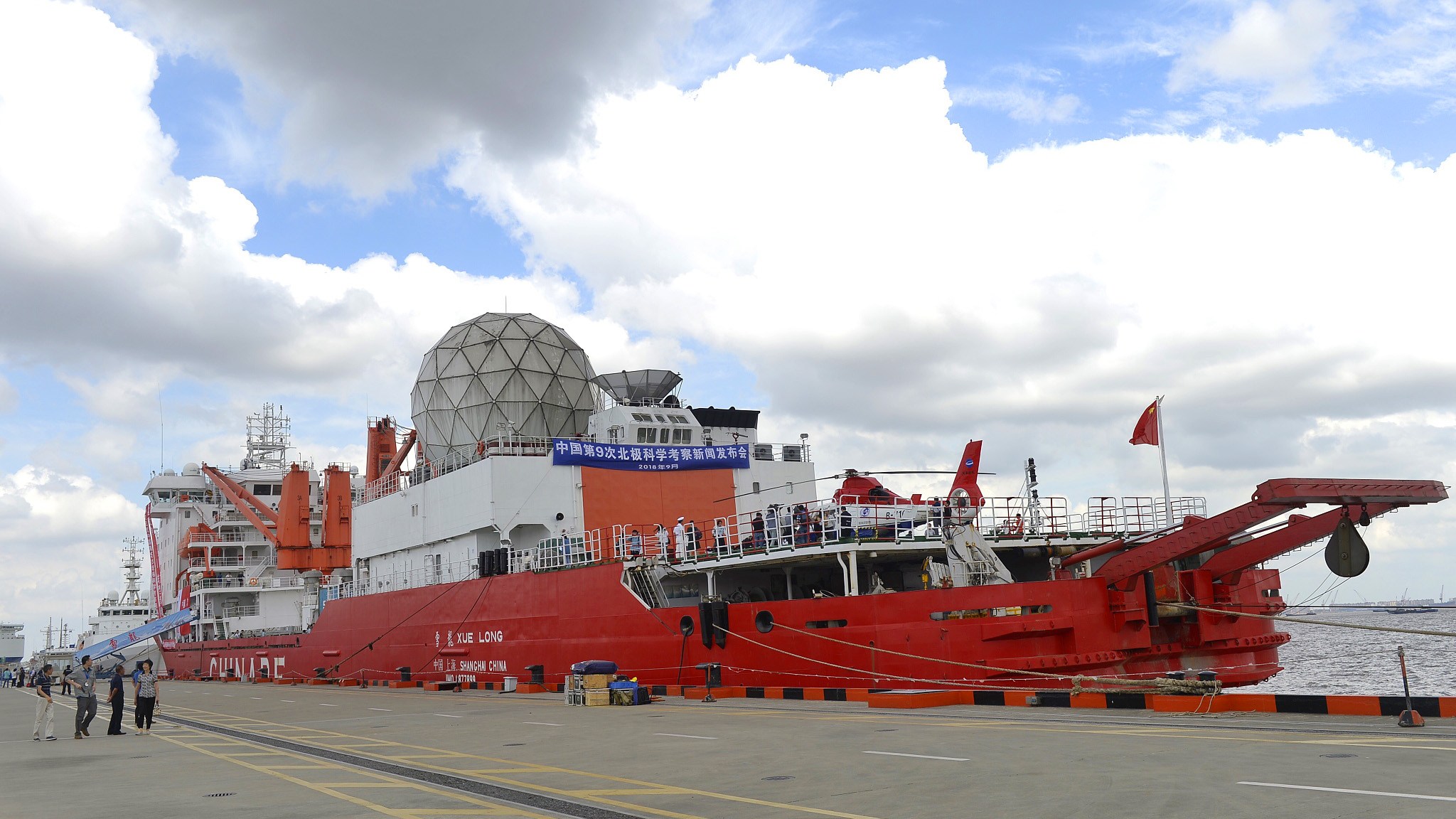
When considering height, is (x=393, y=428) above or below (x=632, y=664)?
above

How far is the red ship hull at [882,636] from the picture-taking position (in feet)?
64.8

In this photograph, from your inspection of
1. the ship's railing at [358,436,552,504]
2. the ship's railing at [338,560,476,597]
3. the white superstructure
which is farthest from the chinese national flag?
the white superstructure

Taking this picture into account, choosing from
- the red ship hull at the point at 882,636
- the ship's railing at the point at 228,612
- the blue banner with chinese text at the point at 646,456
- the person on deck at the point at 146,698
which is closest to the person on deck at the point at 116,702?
the person on deck at the point at 146,698

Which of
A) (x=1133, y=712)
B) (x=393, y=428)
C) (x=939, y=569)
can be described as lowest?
(x=1133, y=712)

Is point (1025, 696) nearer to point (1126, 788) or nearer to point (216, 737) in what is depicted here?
point (1126, 788)

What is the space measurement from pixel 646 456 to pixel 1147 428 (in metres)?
15.2

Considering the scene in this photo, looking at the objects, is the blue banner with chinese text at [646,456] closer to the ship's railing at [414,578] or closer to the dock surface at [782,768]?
the ship's railing at [414,578]

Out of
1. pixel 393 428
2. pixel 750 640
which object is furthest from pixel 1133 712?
pixel 393 428

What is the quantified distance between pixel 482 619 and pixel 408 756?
752 inches

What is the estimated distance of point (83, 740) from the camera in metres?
19.4

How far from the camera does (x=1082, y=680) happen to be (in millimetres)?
19234

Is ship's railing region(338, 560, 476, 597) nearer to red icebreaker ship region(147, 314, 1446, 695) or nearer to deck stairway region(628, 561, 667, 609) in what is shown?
red icebreaker ship region(147, 314, 1446, 695)

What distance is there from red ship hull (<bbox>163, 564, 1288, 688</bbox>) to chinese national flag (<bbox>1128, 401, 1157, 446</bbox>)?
352 cm

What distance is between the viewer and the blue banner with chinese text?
109ft
